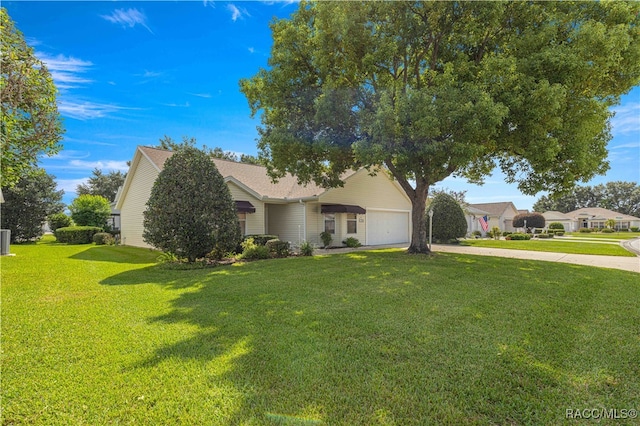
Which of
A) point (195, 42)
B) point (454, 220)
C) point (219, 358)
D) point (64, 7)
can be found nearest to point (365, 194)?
point (454, 220)

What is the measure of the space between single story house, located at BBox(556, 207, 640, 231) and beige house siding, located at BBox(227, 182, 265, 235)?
6406cm

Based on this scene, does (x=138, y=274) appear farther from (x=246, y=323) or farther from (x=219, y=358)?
(x=219, y=358)

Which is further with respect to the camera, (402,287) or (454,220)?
(454,220)

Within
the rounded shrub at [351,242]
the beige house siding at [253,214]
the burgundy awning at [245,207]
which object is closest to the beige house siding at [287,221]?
the beige house siding at [253,214]

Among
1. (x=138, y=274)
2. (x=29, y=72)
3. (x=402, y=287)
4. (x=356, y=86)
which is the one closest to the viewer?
(x=402, y=287)

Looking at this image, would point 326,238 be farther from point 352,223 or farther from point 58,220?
point 58,220

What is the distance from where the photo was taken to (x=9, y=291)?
262 inches

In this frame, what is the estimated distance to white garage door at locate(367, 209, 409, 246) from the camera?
66.2ft

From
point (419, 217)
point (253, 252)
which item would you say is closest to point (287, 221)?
point (253, 252)

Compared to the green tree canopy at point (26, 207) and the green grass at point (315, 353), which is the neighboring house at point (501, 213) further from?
the green tree canopy at point (26, 207)

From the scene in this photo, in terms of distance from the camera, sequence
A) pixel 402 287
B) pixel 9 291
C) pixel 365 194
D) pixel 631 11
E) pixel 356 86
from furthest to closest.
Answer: pixel 365 194, pixel 356 86, pixel 631 11, pixel 402 287, pixel 9 291

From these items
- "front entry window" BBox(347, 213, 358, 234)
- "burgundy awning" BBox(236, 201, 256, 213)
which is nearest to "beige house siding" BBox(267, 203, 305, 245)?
"burgundy awning" BBox(236, 201, 256, 213)

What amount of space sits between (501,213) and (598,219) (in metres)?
29.0

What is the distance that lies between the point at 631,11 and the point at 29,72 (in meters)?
17.2
